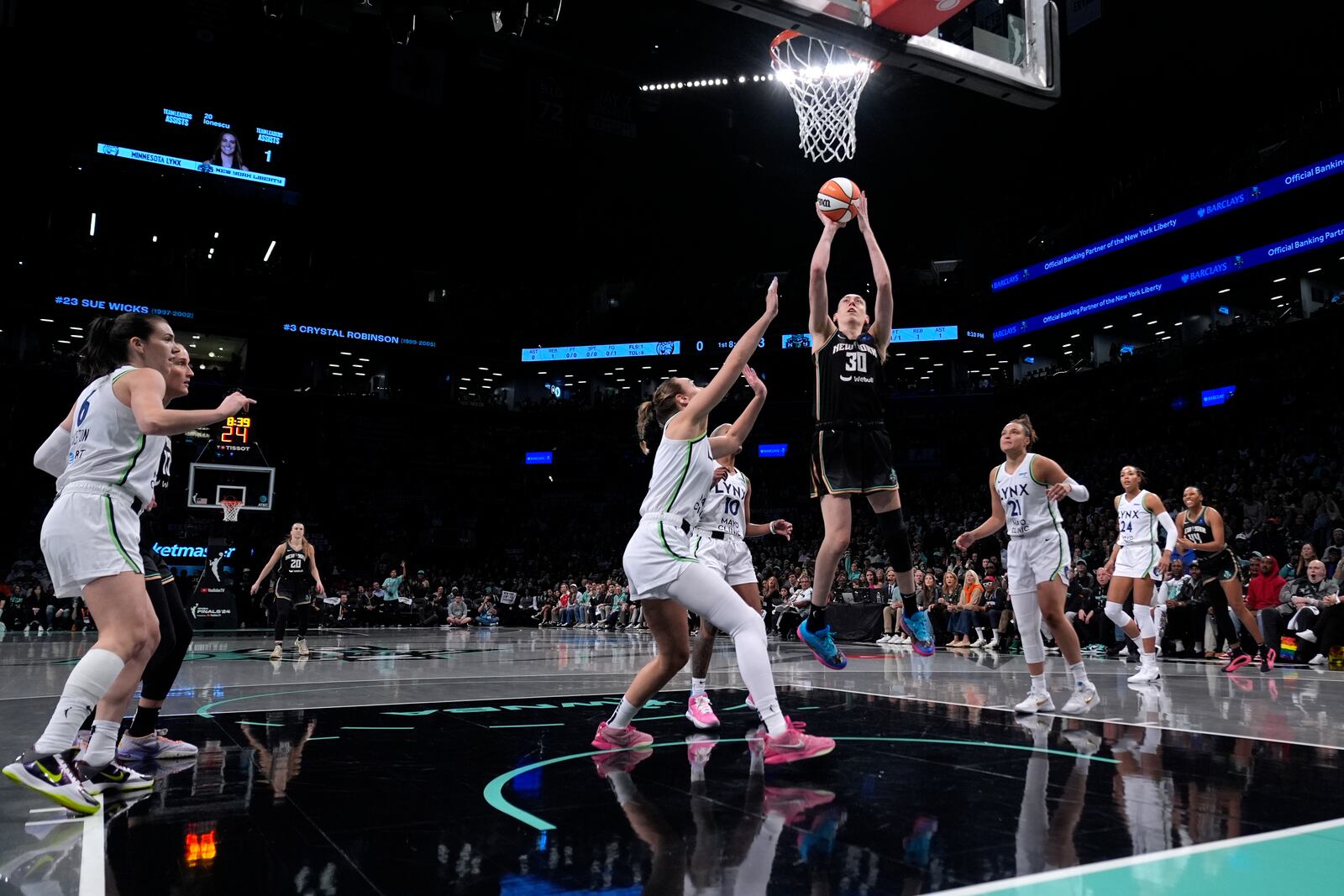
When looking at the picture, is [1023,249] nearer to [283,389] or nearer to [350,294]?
[350,294]

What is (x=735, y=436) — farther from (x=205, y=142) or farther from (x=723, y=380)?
(x=205, y=142)

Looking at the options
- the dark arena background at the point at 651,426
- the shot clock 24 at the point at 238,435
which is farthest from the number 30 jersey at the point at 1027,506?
the shot clock 24 at the point at 238,435

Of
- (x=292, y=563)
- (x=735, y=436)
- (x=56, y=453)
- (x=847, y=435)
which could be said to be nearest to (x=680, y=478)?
(x=735, y=436)

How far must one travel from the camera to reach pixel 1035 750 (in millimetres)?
4469

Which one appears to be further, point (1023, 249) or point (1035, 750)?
point (1023, 249)

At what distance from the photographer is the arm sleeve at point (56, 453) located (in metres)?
3.96

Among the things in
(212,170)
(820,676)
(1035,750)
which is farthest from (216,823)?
(212,170)

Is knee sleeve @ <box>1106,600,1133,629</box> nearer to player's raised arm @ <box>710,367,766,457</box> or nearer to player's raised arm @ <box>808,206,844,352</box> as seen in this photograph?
player's raised arm @ <box>808,206,844,352</box>

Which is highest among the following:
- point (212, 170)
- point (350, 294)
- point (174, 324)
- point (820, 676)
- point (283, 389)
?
point (212, 170)

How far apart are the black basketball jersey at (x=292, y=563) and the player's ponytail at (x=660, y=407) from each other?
816cm

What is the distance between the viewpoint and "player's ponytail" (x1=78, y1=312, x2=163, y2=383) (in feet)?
12.7

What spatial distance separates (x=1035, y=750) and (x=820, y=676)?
175 inches

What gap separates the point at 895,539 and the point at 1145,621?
185 inches

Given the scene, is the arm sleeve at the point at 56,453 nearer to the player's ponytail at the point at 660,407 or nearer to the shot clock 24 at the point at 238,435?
the player's ponytail at the point at 660,407
